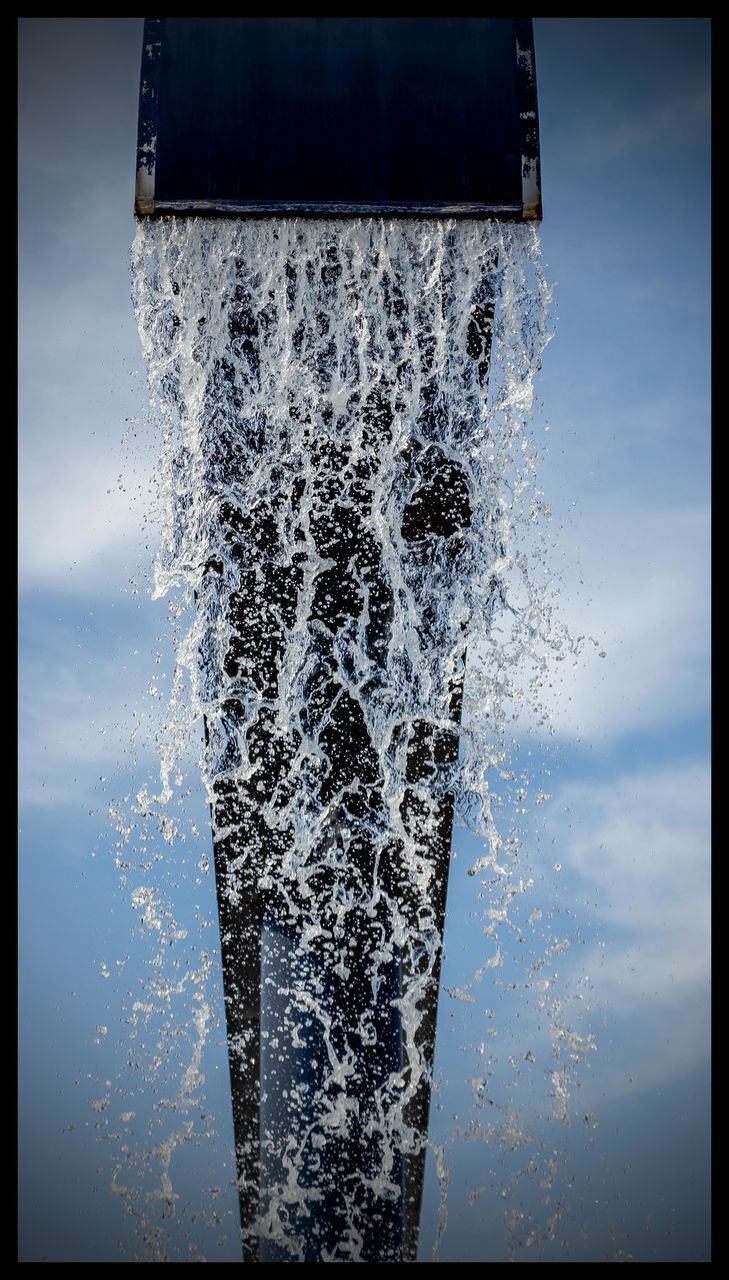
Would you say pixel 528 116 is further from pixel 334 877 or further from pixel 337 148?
pixel 334 877

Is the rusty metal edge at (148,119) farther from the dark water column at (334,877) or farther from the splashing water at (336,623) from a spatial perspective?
the dark water column at (334,877)

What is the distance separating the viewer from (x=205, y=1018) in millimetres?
6516

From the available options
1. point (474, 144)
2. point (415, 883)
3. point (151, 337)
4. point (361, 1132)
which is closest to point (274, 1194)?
point (361, 1132)

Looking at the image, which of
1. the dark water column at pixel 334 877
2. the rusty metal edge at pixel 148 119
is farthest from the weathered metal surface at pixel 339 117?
the dark water column at pixel 334 877

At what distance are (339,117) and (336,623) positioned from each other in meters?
2.58

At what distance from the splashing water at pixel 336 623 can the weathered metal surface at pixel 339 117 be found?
0.17 m

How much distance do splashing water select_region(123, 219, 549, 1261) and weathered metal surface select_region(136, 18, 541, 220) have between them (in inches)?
6.6

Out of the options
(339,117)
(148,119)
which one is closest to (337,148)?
(339,117)

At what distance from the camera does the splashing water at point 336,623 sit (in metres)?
5.43

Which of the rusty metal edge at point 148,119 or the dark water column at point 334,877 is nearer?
the rusty metal edge at point 148,119

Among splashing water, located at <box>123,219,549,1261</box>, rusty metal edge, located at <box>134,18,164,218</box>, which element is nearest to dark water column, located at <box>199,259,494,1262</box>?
splashing water, located at <box>123,219,549,1261</box>

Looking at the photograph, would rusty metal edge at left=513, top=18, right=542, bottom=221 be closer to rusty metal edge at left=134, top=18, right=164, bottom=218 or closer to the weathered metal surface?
the weathered metal surface

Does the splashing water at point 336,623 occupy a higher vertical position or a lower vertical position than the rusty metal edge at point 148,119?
lower

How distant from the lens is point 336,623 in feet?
19.4
